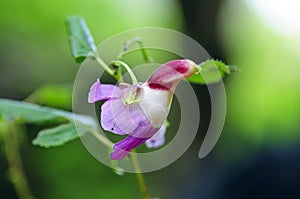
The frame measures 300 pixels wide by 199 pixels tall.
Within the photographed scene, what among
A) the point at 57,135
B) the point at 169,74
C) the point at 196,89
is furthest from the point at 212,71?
the point at 196,89

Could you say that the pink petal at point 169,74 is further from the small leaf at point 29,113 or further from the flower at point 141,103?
the small leaf at point 29,113

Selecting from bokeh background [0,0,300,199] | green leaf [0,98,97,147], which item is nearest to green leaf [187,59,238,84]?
bokeh background [0,0,300,199]

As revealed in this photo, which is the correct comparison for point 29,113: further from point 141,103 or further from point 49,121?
point 141,103

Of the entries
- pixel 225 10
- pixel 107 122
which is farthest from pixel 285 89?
pixel 107 122

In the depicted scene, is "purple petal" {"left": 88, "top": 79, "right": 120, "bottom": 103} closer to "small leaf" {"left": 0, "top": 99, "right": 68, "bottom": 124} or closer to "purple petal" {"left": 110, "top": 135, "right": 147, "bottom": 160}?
"purple petal" {"left": 110, "top": 135, "right": 147, "bottom": 160}

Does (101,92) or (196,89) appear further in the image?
(196,89)

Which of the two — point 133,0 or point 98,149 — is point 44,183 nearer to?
point 98,149

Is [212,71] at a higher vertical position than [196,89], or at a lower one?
higher
